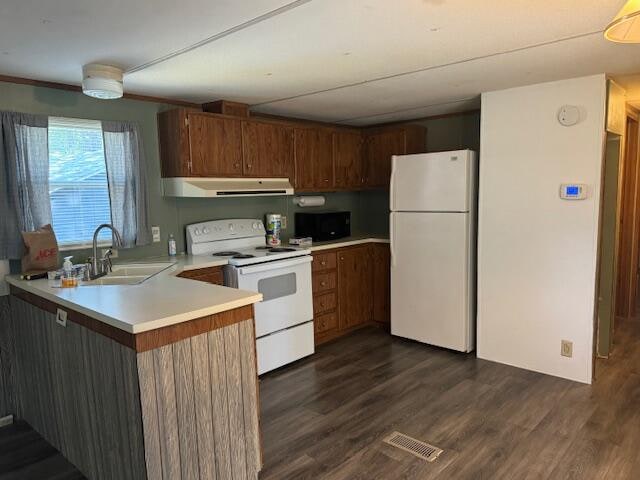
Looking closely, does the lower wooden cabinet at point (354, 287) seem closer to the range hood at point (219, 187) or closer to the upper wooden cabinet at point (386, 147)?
the upper wooden cabinet at point (386, 147)

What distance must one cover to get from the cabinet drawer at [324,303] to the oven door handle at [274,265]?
0.48 metres

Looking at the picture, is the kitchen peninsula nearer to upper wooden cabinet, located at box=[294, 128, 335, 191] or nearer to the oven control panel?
the oven control panel

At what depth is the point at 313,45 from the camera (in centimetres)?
236

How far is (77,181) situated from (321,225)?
2197mm

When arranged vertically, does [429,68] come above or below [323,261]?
above

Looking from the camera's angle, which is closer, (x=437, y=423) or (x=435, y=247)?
(x=437, y=423)

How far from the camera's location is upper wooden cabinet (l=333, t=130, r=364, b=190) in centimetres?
479

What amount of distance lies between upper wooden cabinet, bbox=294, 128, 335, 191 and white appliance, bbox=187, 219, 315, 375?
757mm

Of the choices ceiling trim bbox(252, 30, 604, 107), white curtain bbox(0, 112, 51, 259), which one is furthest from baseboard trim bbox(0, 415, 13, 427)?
ceiling trim bbox(252, 30, 604, 107)

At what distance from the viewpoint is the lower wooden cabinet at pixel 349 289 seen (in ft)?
13.8

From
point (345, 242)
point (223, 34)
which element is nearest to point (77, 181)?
point (223, 34)

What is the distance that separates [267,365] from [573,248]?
243 centimetres

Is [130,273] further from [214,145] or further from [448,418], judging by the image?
[448,418]

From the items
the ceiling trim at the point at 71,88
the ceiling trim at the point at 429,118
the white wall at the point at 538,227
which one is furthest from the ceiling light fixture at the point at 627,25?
the ceiling trim at the point at 71,88
